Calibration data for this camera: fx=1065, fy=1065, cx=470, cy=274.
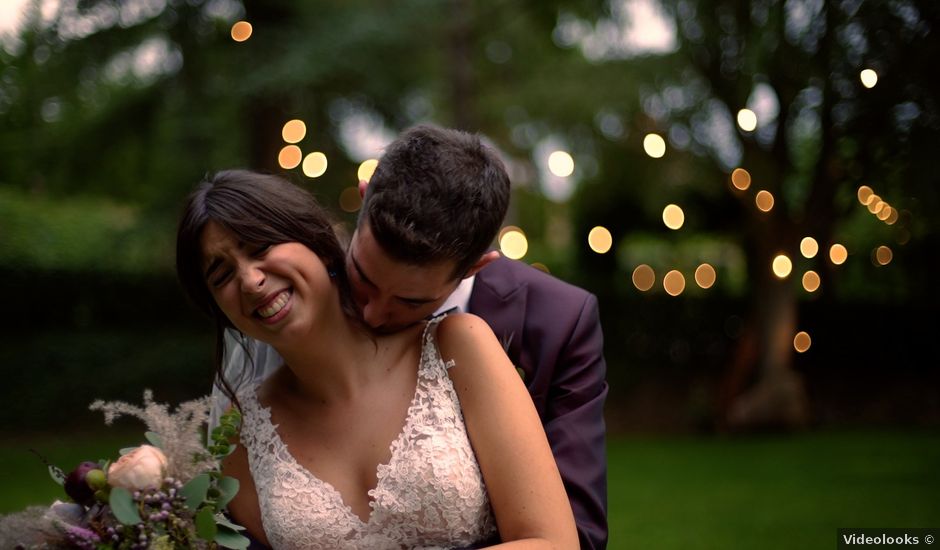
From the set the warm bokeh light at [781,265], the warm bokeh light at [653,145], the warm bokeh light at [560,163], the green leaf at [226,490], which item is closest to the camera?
the green leaf at [226,490]

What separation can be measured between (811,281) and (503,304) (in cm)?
1166

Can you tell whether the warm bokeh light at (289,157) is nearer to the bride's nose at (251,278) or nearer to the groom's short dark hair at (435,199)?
the groom's short dark hair at (435,199)

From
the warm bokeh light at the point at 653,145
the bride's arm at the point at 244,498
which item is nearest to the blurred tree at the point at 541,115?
the warm bokeh light at the point at 653,145

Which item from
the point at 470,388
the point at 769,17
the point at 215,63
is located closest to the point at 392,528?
the point at 470,388

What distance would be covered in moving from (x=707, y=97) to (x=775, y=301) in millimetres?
2706

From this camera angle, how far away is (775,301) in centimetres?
1242

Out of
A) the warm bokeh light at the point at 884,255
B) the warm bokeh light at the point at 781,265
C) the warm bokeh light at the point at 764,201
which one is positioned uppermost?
the warm bokeh light at the point at 764,201

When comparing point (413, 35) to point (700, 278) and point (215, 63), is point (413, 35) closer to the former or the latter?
point (215, 63)

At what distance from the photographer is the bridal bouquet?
2170 mm

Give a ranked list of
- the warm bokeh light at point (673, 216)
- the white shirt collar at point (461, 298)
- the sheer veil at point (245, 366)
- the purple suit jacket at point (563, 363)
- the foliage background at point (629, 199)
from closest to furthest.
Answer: the purple suit jacket at point (563, 363) → the sheer veil at point (245, 366) → the white shirt collar at point (461, 298) → the foliage background at point (629, 199) → the warm bokeh light at point (673, 216)

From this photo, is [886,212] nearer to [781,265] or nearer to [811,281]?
[781,265]

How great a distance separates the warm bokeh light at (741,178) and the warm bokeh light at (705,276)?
231 centimetres

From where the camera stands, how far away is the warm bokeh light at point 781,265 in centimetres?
1218

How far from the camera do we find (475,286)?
10.7ft
